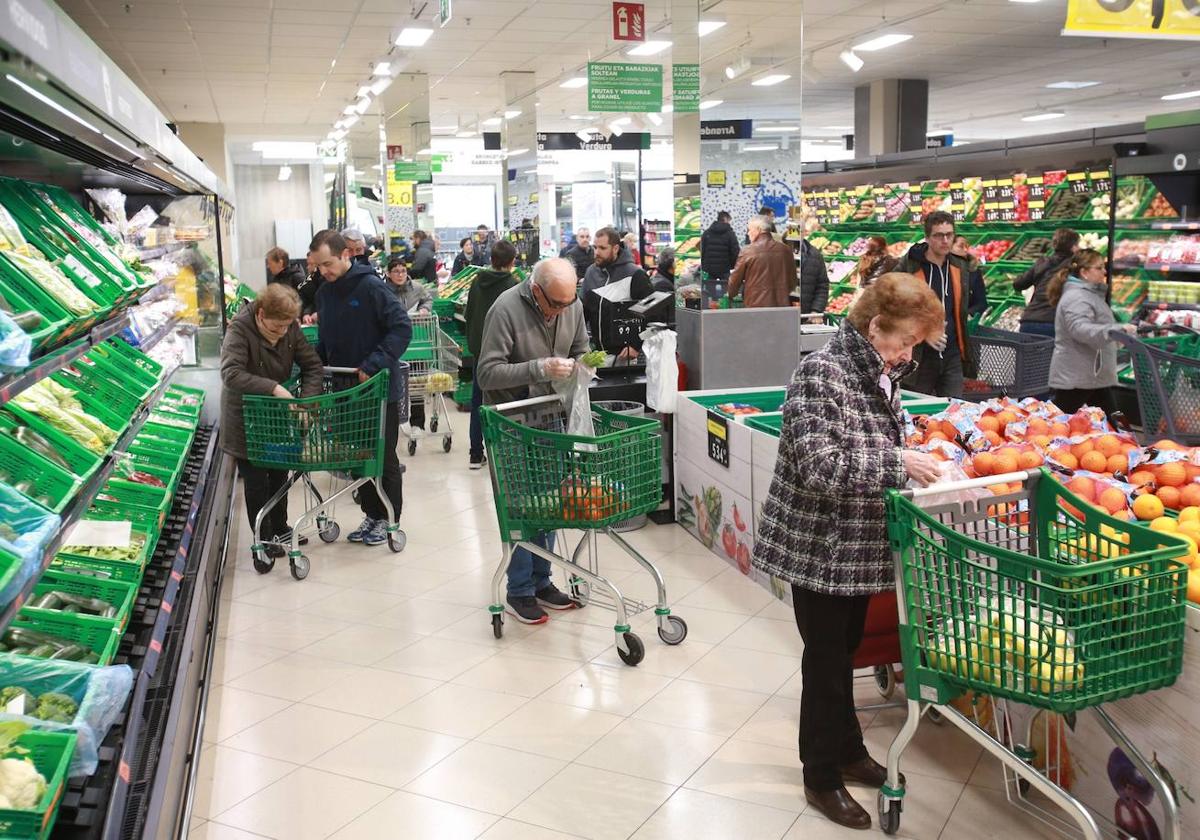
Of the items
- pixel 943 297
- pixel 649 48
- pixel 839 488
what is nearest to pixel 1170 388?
pixel 943 297

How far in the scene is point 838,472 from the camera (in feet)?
9.54

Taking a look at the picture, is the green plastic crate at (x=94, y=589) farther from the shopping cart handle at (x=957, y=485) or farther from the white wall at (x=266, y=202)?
the white wall at (x=266, y=202)

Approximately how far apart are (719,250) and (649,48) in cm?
876

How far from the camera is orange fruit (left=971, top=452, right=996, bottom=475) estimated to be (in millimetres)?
3807

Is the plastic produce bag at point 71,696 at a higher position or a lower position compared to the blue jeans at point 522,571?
higher

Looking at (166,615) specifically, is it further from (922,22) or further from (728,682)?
(922,22)

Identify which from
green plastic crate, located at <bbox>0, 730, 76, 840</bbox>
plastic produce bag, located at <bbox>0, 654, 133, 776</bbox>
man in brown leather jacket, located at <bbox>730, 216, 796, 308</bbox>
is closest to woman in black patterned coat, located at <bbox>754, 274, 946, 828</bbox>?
plastic produce bag, located at <bbox>0, 654, 133, 776</bbox>

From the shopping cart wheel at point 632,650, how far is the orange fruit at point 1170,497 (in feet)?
6.52

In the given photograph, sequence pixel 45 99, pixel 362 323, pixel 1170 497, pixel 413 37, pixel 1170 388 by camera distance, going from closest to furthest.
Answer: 1. pixel 45 99
2. pixel 1170 497
3. pixel 1170 388
4. pixel 362 323
5. pixel 413 37

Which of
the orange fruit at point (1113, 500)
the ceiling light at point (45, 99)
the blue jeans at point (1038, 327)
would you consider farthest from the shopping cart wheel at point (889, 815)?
the blue jeans at point (1038, 327)

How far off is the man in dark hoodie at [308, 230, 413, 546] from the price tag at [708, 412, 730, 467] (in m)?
1.71

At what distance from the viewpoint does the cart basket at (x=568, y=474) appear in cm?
434

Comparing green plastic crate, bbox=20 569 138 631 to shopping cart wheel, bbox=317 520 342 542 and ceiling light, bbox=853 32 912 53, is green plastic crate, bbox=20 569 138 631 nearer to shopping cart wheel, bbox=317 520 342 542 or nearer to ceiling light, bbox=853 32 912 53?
shopping cart wheel, bbox=317 520 342 542

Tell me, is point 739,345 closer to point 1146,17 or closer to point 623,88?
point 1146,17
